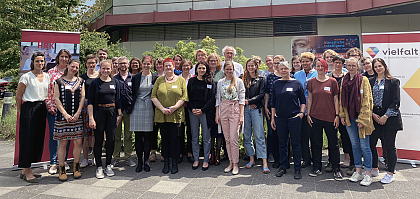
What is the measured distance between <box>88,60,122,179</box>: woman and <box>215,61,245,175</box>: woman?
6.55ft

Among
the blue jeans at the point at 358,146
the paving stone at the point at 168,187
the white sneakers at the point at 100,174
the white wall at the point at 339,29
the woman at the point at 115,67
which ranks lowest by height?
the paving stone at the point at 168,187

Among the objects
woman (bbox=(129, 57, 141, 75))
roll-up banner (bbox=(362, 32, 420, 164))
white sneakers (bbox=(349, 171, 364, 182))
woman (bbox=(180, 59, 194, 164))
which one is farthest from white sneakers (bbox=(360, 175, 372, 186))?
woman (bbox=(129, 57, 141, 75))

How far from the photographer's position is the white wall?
14773mm

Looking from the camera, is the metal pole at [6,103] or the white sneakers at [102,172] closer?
the white sneakers at [102,172]

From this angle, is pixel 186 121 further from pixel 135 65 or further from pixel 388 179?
pixel 388 179

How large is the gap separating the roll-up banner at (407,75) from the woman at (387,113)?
1.19m

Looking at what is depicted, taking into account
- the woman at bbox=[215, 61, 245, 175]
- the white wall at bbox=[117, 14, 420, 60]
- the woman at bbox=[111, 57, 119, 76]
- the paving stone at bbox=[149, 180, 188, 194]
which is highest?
the white wall at bbox=[117, 14, 420, 60]

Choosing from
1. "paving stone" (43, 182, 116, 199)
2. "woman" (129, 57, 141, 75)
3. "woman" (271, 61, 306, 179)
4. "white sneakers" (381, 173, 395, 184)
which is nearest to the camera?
"paving stone" (43, 182, 116, 199)

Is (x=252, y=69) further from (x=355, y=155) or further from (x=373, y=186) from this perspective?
(x=373, y=186)

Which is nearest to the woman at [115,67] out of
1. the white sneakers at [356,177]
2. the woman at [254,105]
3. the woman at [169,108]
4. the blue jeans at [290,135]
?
the woman at [169,108]

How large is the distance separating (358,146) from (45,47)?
639 centimetres

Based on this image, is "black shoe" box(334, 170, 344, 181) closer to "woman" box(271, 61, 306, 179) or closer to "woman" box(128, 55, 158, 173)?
"woman" box(271, 61, 306, 179)

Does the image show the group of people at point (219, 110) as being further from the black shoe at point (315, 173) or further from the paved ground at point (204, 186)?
the paved ground at point (204, 186)

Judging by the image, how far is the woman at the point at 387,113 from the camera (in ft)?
13.6
